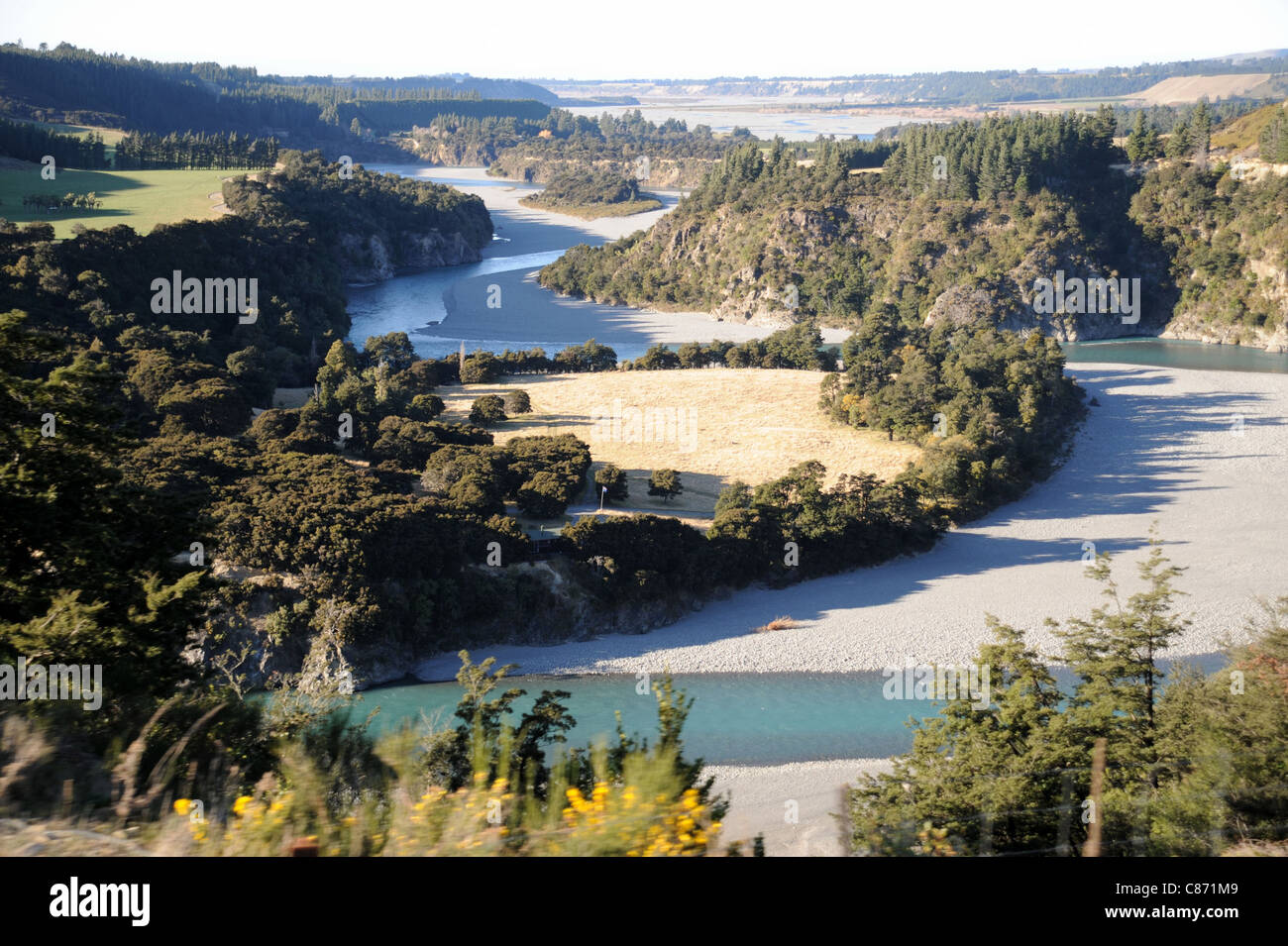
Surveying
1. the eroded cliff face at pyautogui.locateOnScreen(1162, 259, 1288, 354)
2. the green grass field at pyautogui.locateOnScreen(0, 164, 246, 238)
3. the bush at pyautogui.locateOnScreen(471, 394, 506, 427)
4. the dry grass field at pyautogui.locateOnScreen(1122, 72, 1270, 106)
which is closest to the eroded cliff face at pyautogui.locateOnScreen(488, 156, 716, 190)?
the dry grass field at pyautogui.locateOnScreen(1122, 72, 1270, 106)

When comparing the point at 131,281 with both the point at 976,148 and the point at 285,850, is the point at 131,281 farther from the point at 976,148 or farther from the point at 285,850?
the point at 976,148

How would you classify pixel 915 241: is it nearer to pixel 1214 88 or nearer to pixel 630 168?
pixel 630 168

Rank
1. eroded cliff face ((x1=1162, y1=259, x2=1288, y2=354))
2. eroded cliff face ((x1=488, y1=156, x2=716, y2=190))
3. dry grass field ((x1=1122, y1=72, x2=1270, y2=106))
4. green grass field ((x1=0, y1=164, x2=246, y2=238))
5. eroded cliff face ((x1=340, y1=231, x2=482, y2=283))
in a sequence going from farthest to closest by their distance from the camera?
dry grass field ((x1=1122, y1=72, x2=1270, y2=106))
eroded cliff face ((x1=488, y1=156, x2=716, y2=190))
eroded cliff face ((x1=340, y1=231, x2=482, y2=283))
eroded cliff face ((x1=1162, y1=259, x2=1288, y2=354))
green grass field ((x1=0, y1=164, x2=246, y2=238))

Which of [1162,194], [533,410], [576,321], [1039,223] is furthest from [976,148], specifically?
[533,410]

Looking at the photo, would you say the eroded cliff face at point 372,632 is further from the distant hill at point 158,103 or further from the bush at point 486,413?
the distant hill at point 158,103

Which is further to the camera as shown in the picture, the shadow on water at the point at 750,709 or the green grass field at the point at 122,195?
the green grass field at the point at 122,195

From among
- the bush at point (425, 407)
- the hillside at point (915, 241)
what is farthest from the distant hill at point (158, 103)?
the bush at point (425, 407)

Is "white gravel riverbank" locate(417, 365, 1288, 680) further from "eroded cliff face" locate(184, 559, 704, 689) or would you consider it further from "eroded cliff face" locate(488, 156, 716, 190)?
"eroded cliff face" locate(488, 156, 716, 190)
